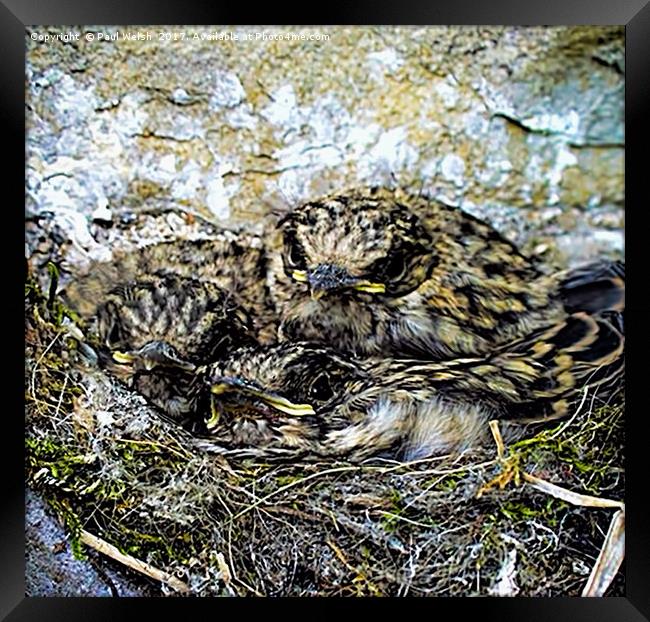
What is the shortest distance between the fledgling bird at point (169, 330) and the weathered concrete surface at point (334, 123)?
152mm

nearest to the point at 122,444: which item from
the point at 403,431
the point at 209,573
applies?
the point at 209,573

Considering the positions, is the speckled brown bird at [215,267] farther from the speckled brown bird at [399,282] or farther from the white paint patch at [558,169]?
the white paint patch at [558,169]

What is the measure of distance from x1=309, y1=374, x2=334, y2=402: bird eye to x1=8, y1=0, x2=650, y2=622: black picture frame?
46cm

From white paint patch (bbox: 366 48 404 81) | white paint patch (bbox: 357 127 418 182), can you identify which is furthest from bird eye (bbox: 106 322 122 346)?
white paint patch (bbox: 366 48 404 81)

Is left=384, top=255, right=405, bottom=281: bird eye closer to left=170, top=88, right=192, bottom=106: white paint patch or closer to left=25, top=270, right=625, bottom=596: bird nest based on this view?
left=25, top=270, right=625, bottom=596: bird nest

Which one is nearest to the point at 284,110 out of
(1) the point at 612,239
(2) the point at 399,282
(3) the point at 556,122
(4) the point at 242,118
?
(4) the point at 242,118

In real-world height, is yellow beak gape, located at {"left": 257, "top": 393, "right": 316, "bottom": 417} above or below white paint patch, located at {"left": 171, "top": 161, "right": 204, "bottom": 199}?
below

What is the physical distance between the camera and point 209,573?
147 centimetres

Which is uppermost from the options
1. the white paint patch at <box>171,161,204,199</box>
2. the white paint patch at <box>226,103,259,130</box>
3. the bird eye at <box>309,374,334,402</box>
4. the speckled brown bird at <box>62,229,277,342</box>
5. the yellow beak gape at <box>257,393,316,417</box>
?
the white paint patch at <box>226,103,259,130</box>

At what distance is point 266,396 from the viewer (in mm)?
1425

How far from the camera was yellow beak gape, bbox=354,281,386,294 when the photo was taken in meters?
1.44

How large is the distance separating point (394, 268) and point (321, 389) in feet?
1.01

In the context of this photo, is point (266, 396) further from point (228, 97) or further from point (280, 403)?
point (228, 97)
